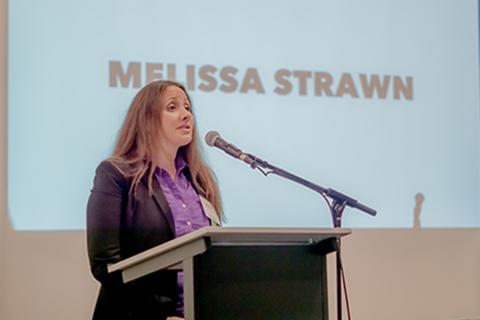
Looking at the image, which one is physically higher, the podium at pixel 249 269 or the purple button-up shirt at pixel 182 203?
the purple button-up shirt at pixel 182 203

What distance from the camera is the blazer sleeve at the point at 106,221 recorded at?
2.11 m

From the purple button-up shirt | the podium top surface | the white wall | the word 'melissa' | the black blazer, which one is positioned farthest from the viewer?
the word 'melissa'

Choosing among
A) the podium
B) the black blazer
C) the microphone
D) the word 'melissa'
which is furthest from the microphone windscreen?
the word 'melissa'

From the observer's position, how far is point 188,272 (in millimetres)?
1635

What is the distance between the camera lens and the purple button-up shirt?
228 cm

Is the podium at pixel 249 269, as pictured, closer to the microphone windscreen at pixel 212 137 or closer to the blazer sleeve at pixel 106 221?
the blazer sleeve at pixel 106 221

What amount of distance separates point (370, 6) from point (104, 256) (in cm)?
188

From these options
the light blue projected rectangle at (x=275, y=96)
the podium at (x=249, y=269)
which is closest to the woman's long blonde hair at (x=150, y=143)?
the light blue projected rectangle at (x=275, y=96)

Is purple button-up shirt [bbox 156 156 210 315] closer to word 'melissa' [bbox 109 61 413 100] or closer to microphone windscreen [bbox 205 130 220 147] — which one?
microphone windscreen [bbox 205 130 220 147]

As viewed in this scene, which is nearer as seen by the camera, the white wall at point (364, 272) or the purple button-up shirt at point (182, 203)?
the purple button-up shirt at point (182, 203)

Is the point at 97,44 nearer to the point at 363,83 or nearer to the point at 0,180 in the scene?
the point at 0,180

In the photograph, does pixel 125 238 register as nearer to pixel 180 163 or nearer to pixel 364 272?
pixel 180 163

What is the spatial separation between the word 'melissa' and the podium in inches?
53.9

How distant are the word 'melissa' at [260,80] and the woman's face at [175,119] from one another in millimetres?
572
